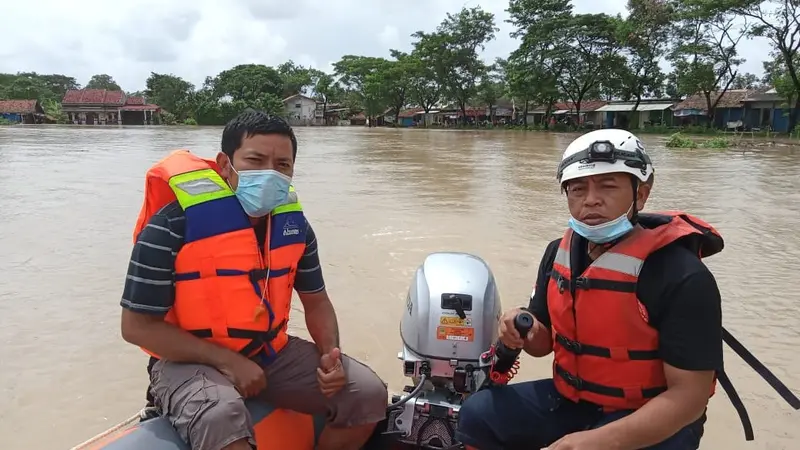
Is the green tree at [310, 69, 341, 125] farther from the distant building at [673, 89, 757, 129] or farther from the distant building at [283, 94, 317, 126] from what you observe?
the distant building at [673, 89, 757, 129]

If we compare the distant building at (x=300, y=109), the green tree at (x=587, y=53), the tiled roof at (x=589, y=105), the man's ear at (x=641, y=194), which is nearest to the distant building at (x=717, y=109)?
the green tree at (x=587, y=53)

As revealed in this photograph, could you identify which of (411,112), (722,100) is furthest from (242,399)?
(411,112)

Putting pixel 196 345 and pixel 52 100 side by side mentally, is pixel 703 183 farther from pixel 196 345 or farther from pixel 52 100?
pixel 52 100

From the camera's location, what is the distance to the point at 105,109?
6719cm

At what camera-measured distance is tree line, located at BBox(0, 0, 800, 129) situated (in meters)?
34.7

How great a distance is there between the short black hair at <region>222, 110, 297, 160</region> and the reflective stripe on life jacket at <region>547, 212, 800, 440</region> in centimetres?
104

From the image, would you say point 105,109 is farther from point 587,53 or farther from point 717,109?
point 717,109

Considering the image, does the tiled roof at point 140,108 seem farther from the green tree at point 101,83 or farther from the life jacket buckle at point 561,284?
the life jacket buckle at point 561,284

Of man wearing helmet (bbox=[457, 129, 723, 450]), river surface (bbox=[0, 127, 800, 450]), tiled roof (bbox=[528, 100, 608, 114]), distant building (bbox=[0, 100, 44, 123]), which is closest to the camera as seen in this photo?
man wearing helmet (bbox=[457, 129, 723, 450])

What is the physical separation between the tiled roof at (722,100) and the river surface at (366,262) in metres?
31.4

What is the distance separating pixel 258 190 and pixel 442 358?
2.99 feet

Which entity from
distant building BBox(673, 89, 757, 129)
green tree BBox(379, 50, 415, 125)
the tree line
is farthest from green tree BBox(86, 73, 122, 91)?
distant building BBox(673, 89, 757, 129)

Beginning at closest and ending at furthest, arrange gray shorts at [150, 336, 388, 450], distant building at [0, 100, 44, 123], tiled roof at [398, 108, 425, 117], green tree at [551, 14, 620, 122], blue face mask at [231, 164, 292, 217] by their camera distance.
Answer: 1. gray shorts at [150, 336, 388, 450]
2. blue face mask at [231, 164, 292, 217]
3. green tree at [551, 14, 620, 122]
4. distant building at [0, 100, 44, 123]
5. tiled roof at [398, 108, 425, 117]

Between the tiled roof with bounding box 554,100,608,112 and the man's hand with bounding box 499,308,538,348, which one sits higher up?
the tiled roof with bounding box 554,100,608,112
